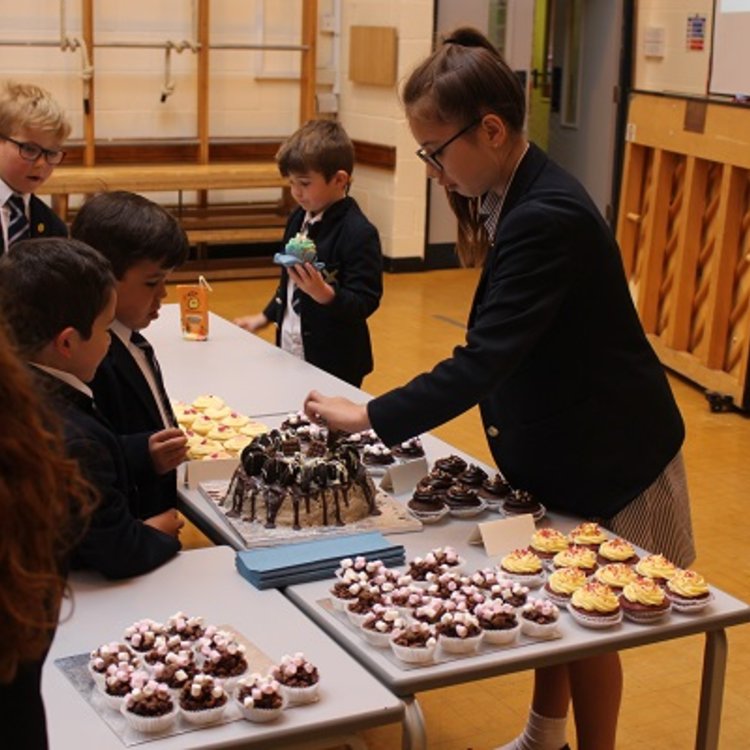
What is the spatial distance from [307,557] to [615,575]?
529 millimetres

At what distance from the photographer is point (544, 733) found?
274cm

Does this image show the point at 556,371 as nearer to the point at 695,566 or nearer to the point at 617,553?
the point at 617,553

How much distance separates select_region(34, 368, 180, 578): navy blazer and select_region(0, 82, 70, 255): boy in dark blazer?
1.77 metres

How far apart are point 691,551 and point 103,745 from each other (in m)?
1.37

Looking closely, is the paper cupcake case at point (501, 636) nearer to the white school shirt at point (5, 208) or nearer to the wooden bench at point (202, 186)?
the white school shirt at point (5, 208)

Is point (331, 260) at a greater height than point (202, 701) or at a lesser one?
greater

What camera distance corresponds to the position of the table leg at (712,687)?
225 cm

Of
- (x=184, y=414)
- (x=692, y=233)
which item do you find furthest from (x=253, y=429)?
(x=692, y=233)

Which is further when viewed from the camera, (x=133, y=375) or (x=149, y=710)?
(x=133, y=375)

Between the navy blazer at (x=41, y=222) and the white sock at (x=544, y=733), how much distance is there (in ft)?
6.74

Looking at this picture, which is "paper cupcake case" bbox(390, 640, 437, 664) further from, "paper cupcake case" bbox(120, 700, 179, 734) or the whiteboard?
the whiteboard

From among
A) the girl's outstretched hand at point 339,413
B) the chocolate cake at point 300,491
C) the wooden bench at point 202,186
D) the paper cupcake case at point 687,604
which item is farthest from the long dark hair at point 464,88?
the wooden bench at point 202,186

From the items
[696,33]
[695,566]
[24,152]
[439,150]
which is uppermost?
[696,33]

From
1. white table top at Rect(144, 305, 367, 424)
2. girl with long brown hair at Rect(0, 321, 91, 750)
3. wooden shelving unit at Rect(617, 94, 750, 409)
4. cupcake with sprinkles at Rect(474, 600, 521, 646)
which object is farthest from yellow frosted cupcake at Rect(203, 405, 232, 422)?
wooden shelving unit at Rect(617, 94, 750, 409)
